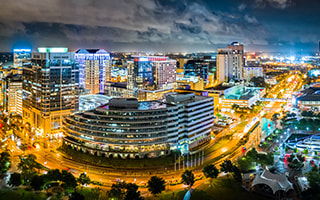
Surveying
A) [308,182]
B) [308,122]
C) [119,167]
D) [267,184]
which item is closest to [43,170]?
[119,167]

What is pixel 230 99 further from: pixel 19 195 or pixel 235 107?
pixel 19 195

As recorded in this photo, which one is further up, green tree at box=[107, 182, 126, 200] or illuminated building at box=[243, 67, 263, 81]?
illuminated building at box=[243, 67, 263, 81]

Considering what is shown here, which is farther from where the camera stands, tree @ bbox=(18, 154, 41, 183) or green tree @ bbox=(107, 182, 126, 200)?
tree @ bbox=(18, 154, 41, 183)

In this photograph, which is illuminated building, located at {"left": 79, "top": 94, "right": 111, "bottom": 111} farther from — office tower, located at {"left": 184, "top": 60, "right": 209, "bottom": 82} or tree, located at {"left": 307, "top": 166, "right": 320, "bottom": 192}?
office tower, located at {"left": 184, "top": 60, "right": 209, "bottom": 82}

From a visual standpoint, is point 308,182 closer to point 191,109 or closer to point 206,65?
point 191,109

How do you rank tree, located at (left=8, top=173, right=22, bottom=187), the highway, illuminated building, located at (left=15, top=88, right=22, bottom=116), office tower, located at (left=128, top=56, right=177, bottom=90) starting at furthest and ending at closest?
office tower, located at (left=128, top=56, right=177, bottom=90), illuminated building, located at (left=15, top=88, right=22, bottom=116), the highway, tree, located at (left=8, top=173, right=22, bottom=187)

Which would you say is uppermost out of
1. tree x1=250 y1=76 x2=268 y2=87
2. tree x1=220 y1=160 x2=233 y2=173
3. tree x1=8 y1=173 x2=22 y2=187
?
tree x1=250 y1=76 x2=268 y2=87

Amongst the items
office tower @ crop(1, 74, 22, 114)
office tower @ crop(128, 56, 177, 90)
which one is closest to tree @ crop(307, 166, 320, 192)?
office tower @ crop(128, 56, 177, 90)
